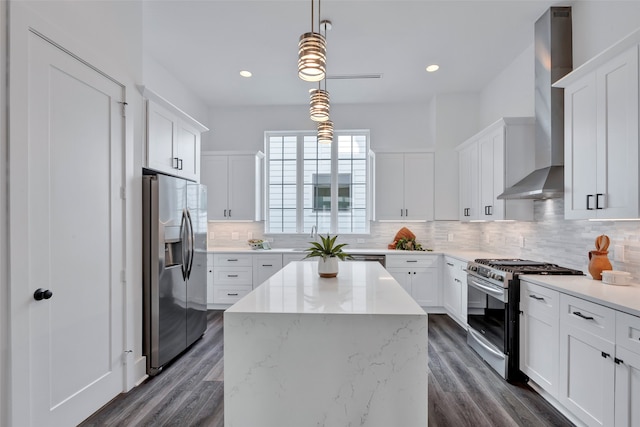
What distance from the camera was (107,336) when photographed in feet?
8.05

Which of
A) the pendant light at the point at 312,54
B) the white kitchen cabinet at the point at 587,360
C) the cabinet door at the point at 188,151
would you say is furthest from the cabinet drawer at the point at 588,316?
the cabinet door at the point at 188,151

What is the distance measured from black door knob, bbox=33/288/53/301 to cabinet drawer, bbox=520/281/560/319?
11.0ft

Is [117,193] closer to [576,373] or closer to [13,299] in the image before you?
[13,299]

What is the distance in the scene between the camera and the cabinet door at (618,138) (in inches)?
78.5

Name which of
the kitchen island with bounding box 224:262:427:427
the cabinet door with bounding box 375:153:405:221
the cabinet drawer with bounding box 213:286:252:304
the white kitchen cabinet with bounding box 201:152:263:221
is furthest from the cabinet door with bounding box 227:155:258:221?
the kitchen island with bounding box 224:262:427:427

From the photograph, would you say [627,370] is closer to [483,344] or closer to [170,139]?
[483,344]

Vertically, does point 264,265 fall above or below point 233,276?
above

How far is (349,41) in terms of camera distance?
3504mm

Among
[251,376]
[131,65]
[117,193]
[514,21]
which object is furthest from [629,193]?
[131,65]

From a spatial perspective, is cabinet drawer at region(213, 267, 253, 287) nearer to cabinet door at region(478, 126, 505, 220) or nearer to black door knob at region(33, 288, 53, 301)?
black door knob at region(33, 288, 53, 301)

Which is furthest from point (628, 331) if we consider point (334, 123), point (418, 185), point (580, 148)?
point (334, 123)

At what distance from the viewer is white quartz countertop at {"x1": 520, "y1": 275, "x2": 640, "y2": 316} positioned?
179 cm

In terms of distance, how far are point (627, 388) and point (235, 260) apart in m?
4.28

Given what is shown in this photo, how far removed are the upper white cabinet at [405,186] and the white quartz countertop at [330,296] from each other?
2.44 m
